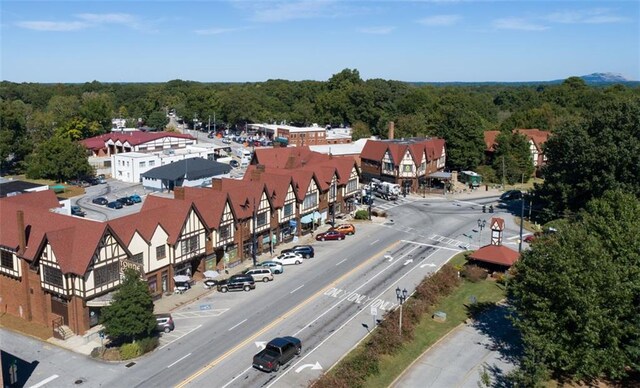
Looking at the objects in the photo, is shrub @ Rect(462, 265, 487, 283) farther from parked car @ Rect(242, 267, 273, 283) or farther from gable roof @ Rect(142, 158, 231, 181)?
gable roof @ Rect(142, 158, 231, 181)

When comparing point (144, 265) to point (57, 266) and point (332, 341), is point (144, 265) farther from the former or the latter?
point (332, 341)

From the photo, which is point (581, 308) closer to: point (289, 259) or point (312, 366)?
point (312, 366)

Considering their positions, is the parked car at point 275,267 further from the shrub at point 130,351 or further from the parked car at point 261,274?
the shrub at point 130,351

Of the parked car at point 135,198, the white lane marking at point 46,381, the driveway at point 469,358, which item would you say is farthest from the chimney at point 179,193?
the parked car at point 135,198

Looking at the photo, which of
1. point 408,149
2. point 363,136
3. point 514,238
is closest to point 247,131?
point 363,136

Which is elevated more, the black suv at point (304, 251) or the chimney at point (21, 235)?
the chimney at point (21, 235)

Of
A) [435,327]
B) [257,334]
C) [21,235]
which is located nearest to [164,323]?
[257,334]
